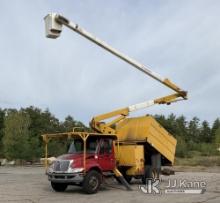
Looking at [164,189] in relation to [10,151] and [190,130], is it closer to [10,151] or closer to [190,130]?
[10,151]

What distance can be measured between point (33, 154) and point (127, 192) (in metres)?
36.7

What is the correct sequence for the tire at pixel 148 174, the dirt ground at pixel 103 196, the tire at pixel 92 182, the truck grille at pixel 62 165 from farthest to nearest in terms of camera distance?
1. the tire at pixel 148 174
2. the truck grille at pixel 62 165
3. the tire at pixel 92 182
4. the dirt ground at pixel 103 196

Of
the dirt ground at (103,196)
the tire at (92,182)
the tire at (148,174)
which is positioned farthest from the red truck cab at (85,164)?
the tire at (148,174)

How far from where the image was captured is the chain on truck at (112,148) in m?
18.0

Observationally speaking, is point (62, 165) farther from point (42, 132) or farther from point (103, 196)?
point (42, 132)

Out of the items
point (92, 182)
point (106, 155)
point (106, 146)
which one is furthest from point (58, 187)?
point (106, 146)

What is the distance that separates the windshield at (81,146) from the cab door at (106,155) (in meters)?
0.27

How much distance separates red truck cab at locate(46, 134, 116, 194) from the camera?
18031mm

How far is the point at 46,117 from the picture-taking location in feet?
255

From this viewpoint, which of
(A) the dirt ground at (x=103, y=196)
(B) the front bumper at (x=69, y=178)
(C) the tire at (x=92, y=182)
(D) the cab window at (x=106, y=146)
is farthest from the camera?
(D) the cab window at (x=106, y=146)

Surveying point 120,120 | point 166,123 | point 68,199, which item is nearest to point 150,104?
point 120,120

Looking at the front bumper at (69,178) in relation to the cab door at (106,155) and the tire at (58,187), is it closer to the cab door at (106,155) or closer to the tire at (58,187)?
the tire at (58,187)

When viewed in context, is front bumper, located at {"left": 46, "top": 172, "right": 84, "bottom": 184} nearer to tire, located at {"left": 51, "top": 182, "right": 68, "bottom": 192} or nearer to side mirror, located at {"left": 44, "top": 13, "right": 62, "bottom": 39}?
tire, located at {"left": 51, "top": 182, "right": 68, "bottom": 192}

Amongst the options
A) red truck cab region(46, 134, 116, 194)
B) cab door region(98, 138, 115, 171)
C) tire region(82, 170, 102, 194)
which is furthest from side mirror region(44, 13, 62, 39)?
tire region(82, 170, 102, 194)
